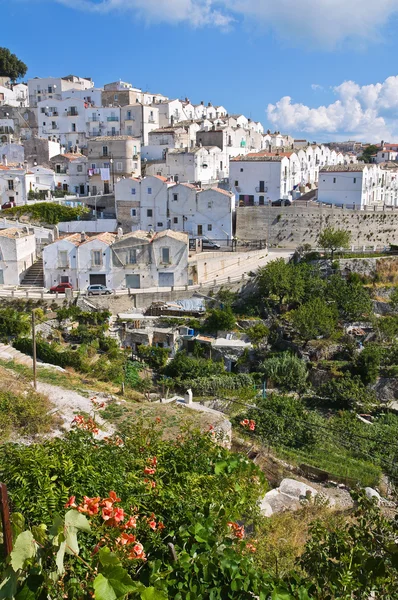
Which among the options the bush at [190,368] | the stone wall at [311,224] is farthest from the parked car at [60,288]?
the stone wall at [311,224]

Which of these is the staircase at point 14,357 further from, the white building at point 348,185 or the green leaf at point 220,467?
the white building at point 348,185

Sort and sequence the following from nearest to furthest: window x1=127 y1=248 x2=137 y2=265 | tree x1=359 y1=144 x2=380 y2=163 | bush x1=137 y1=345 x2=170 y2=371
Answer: bush x1=137 y1=345 x2=170 y2=371 → window x1=127 y1=248 x2=137 y2=265 → tree x1=359 y1=144 x2=380 y2=163

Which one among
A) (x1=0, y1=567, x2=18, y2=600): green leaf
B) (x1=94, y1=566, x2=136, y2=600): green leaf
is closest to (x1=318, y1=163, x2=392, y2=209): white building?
(x1=94, y1=566, x2=136, y2=600): green leaf

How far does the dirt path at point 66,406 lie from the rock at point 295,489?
3915 millimetres

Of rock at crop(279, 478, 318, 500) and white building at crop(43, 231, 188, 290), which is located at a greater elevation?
white building at crop(43, 231, 188, 290)

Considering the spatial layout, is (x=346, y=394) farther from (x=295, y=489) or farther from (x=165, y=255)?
(x=165, y=255)

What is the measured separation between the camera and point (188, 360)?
25.0 meters

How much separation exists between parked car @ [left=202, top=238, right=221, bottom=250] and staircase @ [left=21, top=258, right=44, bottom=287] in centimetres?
1084

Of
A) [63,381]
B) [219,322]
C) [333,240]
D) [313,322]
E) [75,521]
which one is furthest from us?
[333,240]

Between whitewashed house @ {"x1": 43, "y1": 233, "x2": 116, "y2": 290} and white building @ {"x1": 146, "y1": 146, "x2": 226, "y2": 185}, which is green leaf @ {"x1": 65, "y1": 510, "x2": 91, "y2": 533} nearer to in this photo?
whitewashed house @ {"x1": 43, "y1": 233, "x2": 116, "y2": 290}

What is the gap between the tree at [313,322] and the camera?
26562mm

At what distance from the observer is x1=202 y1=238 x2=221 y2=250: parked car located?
37.4 meters

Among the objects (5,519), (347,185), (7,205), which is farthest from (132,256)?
(5,519)

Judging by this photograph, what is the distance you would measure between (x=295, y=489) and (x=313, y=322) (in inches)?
626
